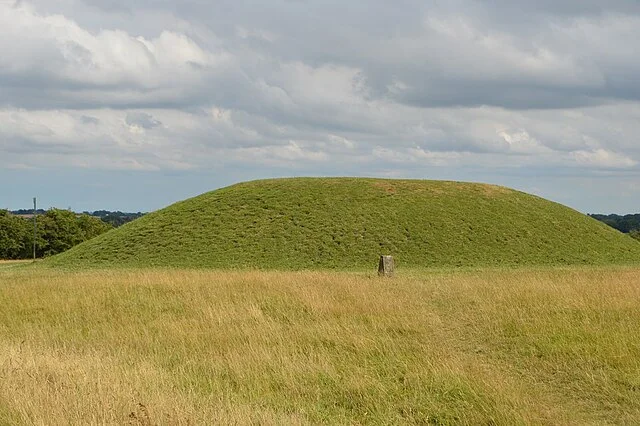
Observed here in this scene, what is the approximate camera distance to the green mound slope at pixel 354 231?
136 ft

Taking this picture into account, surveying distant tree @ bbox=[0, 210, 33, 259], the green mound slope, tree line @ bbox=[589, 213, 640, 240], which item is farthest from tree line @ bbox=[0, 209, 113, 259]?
tree line @ bbox=[589, 213, 640, 240]

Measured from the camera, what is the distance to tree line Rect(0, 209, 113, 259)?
91.5 meters

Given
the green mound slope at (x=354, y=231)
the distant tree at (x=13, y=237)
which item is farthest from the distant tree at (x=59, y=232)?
the green mound slope at (x=354, y=231)

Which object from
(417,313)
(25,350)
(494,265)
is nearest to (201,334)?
(25,350)

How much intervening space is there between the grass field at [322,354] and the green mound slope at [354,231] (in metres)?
22.2

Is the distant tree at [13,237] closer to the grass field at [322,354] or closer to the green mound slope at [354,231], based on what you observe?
the green mound slope at [354,231]

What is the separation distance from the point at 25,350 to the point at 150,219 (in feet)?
134

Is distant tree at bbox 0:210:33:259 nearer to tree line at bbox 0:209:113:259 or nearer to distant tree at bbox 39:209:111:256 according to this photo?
tree line at bbox 0:209:113:259

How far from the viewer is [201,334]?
42.7ft

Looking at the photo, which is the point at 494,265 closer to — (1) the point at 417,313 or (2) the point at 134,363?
(1) the point at 417,313

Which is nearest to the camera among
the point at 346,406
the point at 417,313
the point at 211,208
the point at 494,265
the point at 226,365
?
the point at 346,406

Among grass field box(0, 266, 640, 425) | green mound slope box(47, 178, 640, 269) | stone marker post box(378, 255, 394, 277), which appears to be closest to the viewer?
grass field box(0, 266, 640, 425)

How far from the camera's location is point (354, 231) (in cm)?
4512

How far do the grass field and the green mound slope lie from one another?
22.2 metres
